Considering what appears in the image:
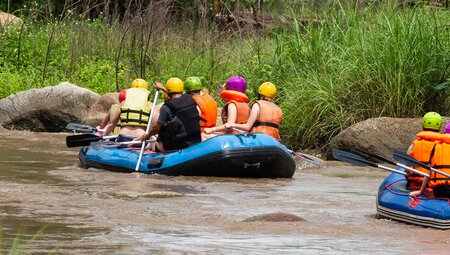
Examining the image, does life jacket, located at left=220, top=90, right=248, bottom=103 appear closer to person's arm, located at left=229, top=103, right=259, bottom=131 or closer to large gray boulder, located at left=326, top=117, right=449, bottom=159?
person's arm, located at left=229, top=103, right=259, bottom=131

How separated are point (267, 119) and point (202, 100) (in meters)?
0.83

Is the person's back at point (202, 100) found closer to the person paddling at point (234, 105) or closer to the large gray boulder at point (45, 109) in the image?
the person paddling at point (234, 105)

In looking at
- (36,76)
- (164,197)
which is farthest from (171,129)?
(36,76)

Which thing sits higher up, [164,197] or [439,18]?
[439,18]

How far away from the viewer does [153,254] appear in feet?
25.3

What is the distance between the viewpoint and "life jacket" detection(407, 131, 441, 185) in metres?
9.50

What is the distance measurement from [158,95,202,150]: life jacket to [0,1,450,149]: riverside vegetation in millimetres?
3019

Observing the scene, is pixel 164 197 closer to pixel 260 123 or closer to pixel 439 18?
pixel 260 123

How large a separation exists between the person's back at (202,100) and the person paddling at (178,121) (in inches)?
16.3

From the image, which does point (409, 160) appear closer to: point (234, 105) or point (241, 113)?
point (234, 105)

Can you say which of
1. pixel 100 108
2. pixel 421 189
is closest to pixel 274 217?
pixel 421 189

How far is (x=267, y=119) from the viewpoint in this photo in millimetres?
13766

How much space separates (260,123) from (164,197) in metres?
3.09

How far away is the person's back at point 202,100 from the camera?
13.7m
